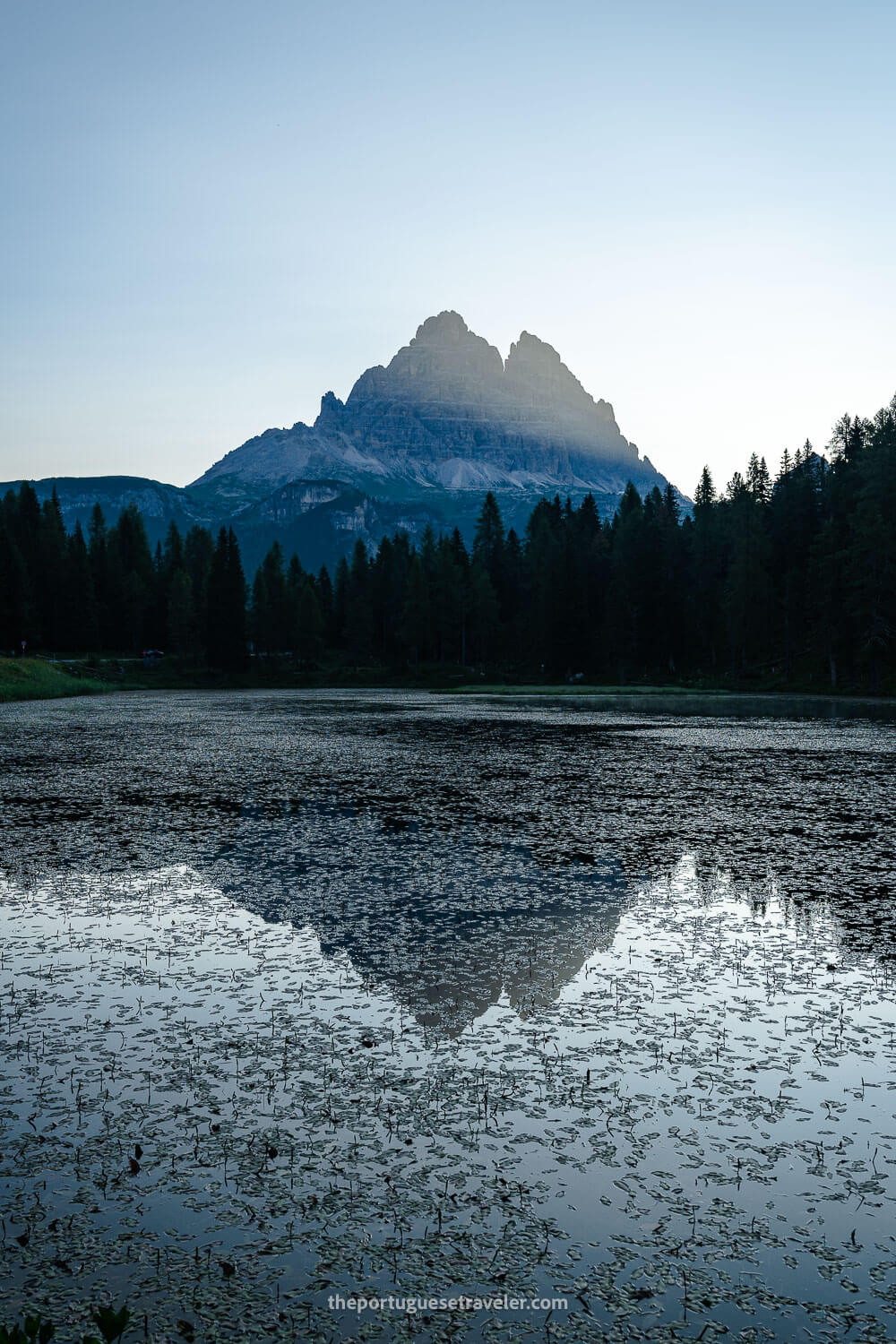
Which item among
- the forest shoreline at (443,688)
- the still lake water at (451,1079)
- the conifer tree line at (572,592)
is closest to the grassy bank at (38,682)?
the forest shoreline at (443,688)

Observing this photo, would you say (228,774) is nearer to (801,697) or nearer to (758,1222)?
(758,1222)

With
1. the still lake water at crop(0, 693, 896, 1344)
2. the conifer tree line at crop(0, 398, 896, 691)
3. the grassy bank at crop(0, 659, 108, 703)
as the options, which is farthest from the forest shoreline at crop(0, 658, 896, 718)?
the still lake water at crop(0, 693, 896, 1344)

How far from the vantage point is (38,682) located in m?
90.8

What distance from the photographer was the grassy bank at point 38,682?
82.2 m

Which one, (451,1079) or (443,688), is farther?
(443,688)

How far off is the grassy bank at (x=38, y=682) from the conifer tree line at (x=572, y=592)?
2124 centimetres

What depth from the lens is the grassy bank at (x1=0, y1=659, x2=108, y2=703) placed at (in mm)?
82250

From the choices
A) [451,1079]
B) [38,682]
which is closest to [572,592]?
[38,682]

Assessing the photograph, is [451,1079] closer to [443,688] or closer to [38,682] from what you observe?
[38,682]

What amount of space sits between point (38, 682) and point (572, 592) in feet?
200

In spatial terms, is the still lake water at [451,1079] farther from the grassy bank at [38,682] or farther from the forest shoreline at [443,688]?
the grassy bank at [38,682]

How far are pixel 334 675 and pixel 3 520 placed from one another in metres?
58.1

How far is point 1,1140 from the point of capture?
760 centimetres

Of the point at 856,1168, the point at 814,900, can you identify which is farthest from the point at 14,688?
the point at 856,1168
